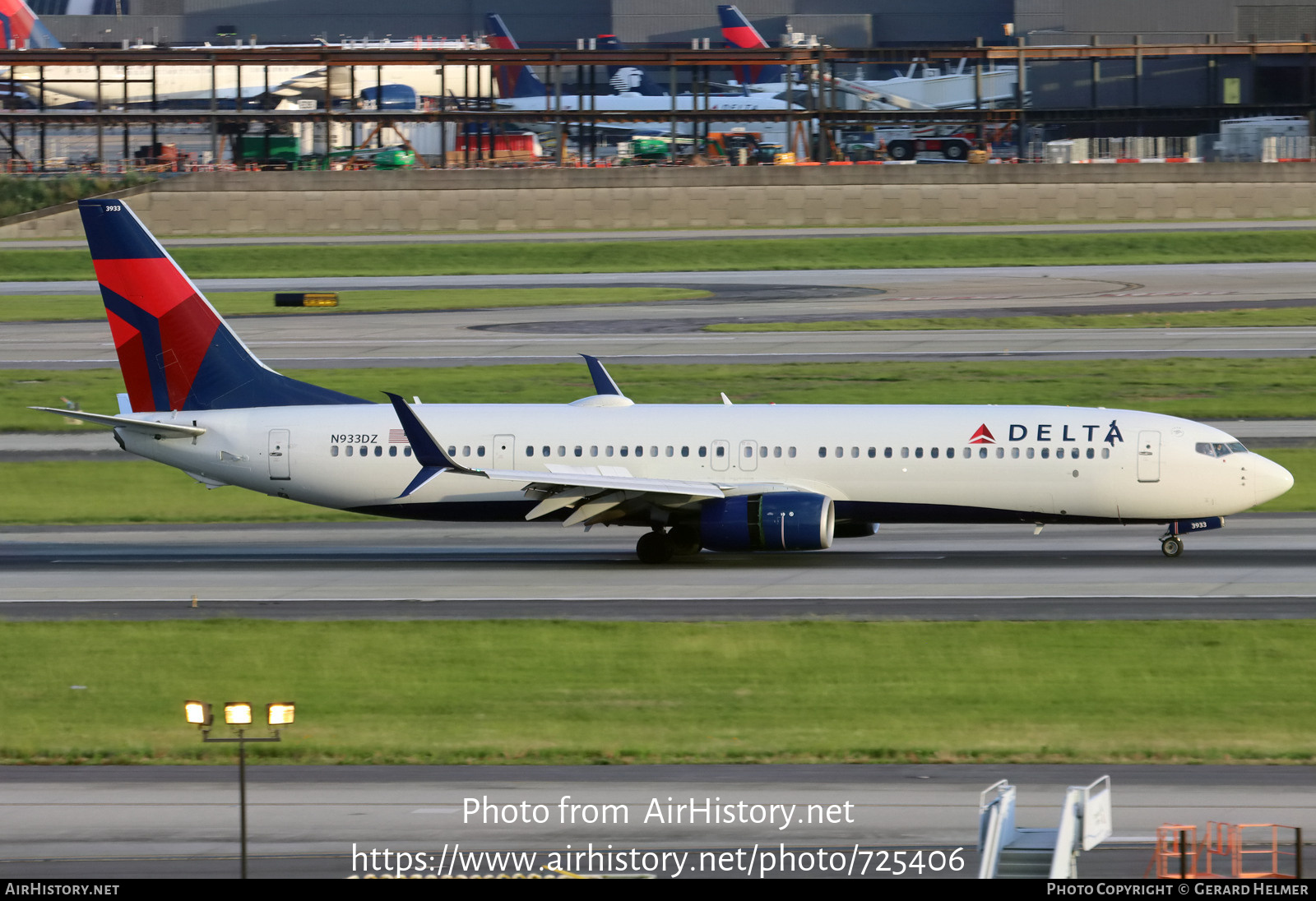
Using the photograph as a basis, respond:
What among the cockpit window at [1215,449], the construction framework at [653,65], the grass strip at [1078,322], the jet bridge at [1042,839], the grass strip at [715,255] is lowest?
the jet bridge at [1042,839]

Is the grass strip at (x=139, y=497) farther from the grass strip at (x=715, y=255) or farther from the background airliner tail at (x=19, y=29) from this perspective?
the background airliner tail at (x=19, y=29)

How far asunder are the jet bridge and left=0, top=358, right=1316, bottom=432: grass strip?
42956mm

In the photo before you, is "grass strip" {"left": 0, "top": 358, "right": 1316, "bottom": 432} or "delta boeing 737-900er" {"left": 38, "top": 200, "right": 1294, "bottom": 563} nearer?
"delta boeing 737-900er" {"left": 38, "top": 200, "right": 1294, "bottom": 563}

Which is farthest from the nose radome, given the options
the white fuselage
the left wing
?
the left wing

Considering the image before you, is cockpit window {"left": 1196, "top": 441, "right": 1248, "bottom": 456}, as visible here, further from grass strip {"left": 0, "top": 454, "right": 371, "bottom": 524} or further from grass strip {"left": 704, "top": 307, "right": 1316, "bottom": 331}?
grass strip {"left": 704, "top": 307, "right": 1316, "bottom": 331}

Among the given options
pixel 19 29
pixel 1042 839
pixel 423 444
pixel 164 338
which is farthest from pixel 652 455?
pixel 19 29

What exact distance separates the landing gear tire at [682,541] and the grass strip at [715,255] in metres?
58.9

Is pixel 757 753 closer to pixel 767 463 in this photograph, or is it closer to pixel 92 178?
pixel 767 463

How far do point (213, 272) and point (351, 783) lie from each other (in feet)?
266

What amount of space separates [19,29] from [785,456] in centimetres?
13723

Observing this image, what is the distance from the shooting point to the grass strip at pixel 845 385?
61.3 meters

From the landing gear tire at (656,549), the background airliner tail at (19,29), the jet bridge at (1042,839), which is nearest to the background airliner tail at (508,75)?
the background airliner tail at (19,29)

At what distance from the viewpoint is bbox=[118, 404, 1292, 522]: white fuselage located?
1613 inches

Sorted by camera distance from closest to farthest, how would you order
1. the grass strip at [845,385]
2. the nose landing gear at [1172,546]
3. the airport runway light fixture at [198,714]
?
the airport runway light fixture at [198,714] < the nose landing gear at [1172,546] < the grass strip at [845,385]
